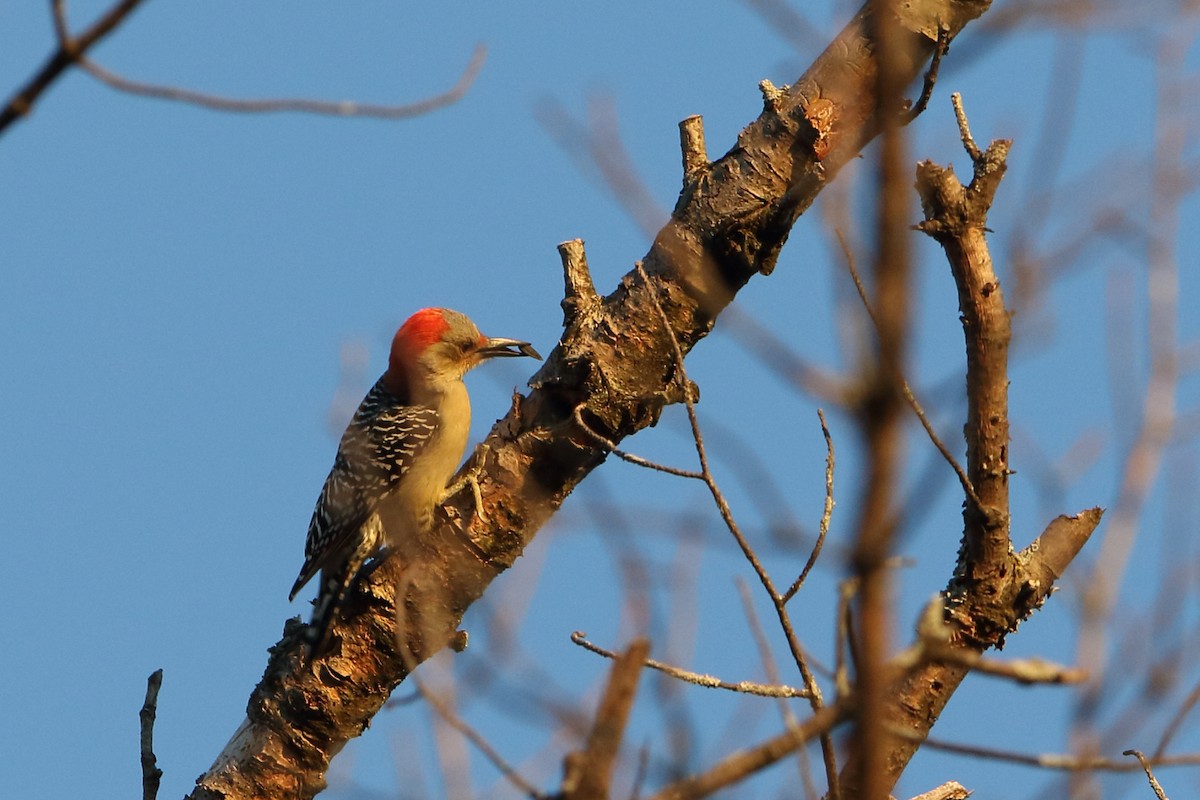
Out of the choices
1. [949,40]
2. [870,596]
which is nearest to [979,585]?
[949,40]

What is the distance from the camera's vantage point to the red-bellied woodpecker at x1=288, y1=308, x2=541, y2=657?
7332 mm

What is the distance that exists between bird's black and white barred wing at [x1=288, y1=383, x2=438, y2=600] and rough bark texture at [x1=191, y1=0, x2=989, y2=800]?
1.38 meters

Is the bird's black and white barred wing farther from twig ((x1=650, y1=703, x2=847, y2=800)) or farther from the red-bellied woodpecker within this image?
twig ((x1=650, y1=703, x2=847, y2=800))

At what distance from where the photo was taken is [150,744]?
5211 millimetres

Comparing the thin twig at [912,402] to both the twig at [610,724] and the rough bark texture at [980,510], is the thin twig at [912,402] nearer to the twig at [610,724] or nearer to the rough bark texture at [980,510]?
the rough bark texture at [980,510]

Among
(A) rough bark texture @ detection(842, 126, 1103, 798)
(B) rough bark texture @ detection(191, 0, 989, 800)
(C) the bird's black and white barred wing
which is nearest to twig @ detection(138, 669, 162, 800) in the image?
(B) rough bark texture @ detection(191, 0, 989, 800)

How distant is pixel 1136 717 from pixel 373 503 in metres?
5.33

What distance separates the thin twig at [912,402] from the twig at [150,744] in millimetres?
3152

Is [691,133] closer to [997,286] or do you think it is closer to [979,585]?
[997,286]

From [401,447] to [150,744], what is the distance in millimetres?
2950

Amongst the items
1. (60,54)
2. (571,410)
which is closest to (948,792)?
(571,410)

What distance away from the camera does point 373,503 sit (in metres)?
7.63

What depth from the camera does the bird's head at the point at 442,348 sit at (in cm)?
842

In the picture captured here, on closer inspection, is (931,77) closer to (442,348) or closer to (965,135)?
(965,135)
